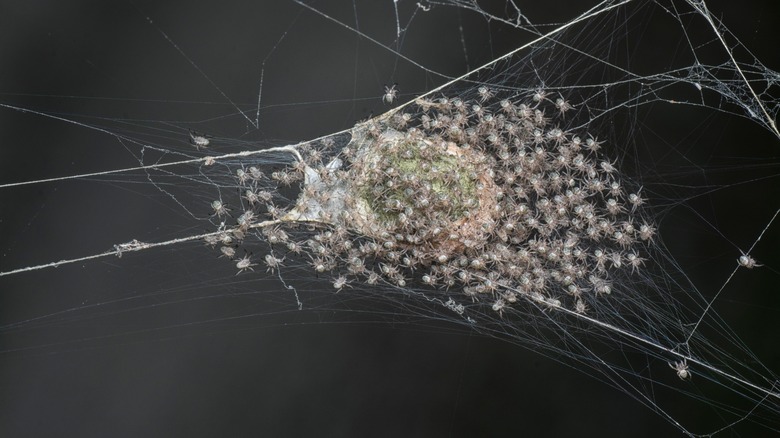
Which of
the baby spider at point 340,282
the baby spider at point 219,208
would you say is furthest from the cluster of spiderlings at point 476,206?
the baby spider at point 219,208

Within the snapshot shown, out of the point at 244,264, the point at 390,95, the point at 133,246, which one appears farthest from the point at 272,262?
the point at 390,95

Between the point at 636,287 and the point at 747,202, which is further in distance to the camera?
the point at 747,202

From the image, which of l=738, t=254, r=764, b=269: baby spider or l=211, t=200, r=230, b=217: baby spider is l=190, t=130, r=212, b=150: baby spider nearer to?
l=211, t=200, r=230, b=217: baby spider

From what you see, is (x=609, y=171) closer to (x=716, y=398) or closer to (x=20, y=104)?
(x=716, y=398)

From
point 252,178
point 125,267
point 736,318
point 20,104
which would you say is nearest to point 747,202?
point 736,318

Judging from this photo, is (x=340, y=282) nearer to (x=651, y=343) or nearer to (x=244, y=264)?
(x=244, y=264)

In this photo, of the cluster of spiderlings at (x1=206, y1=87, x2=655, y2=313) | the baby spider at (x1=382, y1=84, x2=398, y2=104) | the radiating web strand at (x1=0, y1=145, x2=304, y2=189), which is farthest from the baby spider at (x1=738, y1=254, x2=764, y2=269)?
the radiating web strand at (x1=0, y1=145, x2=304, y2=189)

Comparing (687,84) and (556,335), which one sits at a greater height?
(687,84)
